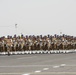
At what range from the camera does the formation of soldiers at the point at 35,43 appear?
55.9 meters

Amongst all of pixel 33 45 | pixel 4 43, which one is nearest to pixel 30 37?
pixel 33 45

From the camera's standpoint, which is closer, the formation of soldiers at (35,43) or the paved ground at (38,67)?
the paved ground at (38,67)


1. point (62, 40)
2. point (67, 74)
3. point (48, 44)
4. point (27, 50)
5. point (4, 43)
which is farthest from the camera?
point (62, 40)

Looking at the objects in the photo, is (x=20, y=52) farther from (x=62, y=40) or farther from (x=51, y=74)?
(x=51, y=74)

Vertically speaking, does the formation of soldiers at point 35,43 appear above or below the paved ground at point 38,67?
above

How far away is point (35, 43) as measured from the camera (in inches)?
2410

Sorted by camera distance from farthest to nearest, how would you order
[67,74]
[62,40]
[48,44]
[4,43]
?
[62,40]
[48,44]
[4,43]
[67,74]

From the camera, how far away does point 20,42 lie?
196ft

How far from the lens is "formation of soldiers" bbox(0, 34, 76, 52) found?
5592cm

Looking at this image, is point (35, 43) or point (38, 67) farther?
point (35, 43)

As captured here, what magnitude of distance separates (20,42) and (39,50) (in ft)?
9.64

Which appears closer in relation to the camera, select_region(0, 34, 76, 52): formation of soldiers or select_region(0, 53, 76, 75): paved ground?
select_region(0, 53, 76, 75): paved ground

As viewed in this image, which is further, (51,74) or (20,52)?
(20,52)

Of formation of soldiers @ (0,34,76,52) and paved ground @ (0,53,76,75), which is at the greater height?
formation of soldiers @ (0,34,76,52)
